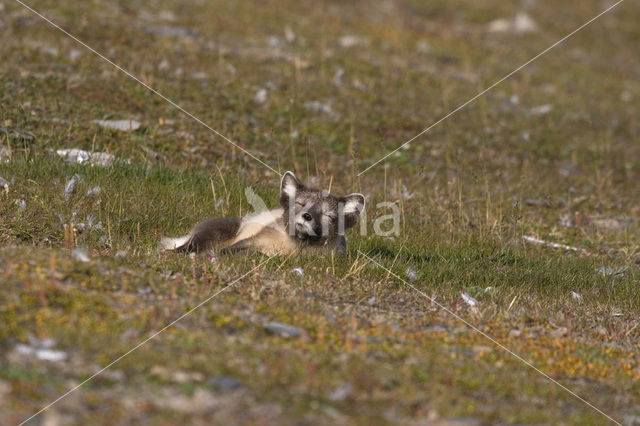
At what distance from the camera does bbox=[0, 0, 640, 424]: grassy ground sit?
6.69 meters

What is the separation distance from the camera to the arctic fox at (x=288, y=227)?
11.2 meters

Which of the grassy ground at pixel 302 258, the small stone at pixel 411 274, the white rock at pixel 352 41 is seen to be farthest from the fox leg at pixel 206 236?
the white rock at pixel 352 41

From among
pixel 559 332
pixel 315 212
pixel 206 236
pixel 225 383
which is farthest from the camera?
pixel 315 212

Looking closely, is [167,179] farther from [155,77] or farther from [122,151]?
[155,77]

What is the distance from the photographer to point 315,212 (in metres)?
11.4

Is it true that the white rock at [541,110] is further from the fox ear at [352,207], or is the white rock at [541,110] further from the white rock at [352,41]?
the fox ear at [352,207]

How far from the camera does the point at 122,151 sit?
14.9 metres

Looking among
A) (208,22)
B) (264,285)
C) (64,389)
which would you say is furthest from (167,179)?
(208,22)

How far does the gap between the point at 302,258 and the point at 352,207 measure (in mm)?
1578

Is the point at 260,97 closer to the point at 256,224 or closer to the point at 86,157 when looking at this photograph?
the point at 86,157

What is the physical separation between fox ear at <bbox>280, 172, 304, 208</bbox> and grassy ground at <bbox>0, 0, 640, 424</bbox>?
28.1 inches

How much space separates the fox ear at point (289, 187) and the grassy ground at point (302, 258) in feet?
2.34

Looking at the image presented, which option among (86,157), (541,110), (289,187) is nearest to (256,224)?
(289,187)

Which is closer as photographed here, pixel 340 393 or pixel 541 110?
pixel 340 393
